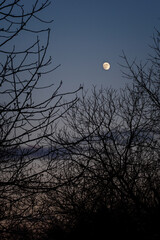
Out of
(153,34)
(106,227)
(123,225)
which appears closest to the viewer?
(153,34)

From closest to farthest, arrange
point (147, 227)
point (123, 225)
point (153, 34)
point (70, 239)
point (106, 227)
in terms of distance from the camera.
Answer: point (147, 227), point (153, 34), point (123, 225), point (106, 227), point (70, 239)

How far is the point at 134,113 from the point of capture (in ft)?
26.1

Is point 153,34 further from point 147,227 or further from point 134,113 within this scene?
point 147,227

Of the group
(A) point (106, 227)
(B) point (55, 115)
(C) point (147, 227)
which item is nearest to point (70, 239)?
(A) point (106, 227)

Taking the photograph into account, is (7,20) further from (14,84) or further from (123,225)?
(123,225)

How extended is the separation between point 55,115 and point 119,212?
6.46 meters

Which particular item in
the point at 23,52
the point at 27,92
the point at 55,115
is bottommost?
the point at 55,115

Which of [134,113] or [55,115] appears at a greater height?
[134,113]

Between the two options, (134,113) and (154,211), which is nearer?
(154,211)

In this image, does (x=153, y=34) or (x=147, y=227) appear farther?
(x=153, y=34)

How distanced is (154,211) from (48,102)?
5708mm

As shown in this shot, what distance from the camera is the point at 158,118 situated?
7.52 meters

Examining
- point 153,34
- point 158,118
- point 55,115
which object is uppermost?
point 153,34

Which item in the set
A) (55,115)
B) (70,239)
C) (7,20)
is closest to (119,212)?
(70,239)
